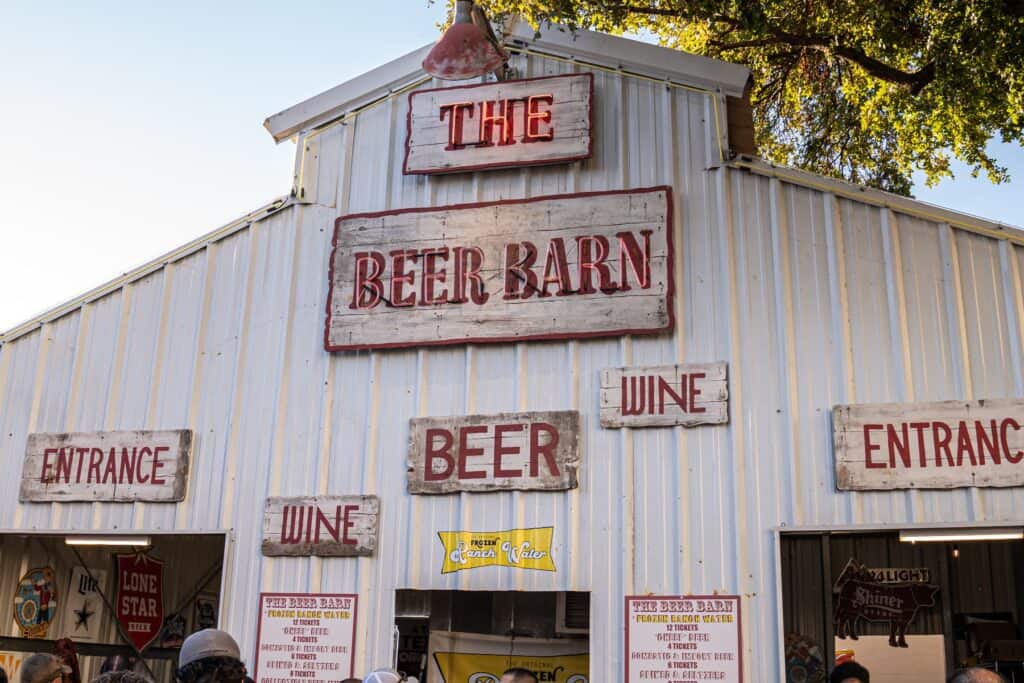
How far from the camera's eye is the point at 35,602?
36.8 ft

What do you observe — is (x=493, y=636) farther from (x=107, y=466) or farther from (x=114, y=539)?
(x=107, y=466)

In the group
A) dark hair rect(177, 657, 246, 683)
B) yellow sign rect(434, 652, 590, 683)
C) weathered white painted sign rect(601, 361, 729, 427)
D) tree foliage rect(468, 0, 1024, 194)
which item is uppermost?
tree foliage rect(468, 0, 1024, 194)

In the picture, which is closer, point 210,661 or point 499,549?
point 210,661

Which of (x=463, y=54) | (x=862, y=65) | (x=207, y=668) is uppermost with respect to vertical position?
(x=862, y=65)

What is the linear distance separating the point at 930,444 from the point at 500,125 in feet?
14.5

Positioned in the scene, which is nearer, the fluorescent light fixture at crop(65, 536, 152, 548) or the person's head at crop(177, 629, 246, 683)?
the person's head at crop(177, 629, 246, 683)

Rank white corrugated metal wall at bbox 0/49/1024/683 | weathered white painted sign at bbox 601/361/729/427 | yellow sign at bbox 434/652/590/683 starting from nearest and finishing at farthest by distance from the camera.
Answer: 1. white corrugated metal wall at bbox 0/49/1024/683
2. weathered white painted sign at bbox 601/361/729/427
3. yellow sign at bbox 434/652/590/683

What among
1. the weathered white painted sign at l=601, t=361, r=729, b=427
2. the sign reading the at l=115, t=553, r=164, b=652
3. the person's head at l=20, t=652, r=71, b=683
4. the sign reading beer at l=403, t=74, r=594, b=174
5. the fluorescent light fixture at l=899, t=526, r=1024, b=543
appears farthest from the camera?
the sign reading the at l=115, t=553, r=164, b=652

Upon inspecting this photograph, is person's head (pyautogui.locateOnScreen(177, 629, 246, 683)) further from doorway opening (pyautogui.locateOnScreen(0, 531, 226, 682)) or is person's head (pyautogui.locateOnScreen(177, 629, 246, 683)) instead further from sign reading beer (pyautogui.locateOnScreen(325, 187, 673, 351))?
doorway opening (pyautogui.locateOnScreen(0, 531, 226, 682))

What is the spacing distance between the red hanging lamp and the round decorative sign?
6.72m

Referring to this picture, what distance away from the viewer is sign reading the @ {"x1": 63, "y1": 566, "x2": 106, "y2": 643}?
11703 millimetres

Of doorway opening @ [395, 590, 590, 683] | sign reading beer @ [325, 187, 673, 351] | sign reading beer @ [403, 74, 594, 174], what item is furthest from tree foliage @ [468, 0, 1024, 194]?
doorway opening @ [395, 590, 590, 683]

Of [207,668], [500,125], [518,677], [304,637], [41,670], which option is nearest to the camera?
[207,668]

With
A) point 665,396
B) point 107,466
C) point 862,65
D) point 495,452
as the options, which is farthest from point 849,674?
point 862,65
